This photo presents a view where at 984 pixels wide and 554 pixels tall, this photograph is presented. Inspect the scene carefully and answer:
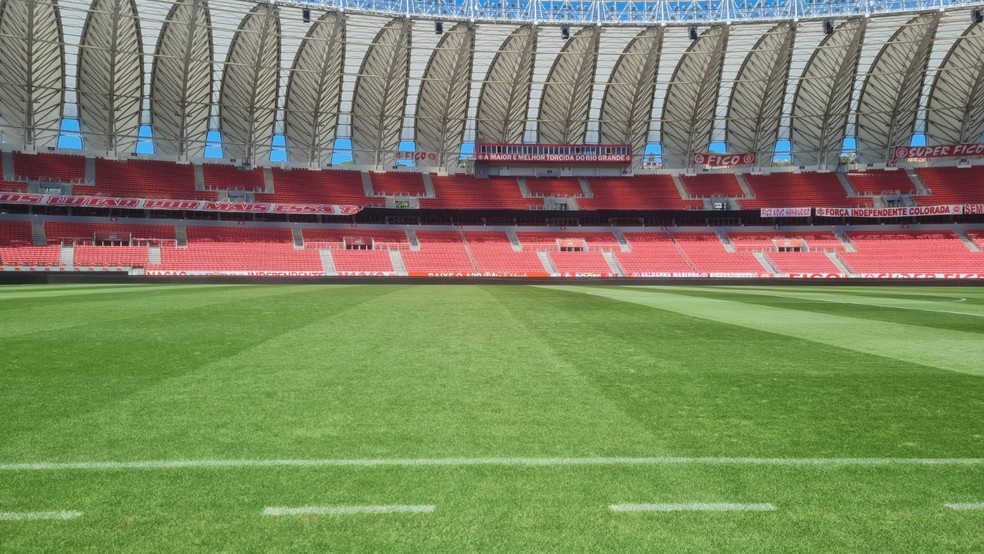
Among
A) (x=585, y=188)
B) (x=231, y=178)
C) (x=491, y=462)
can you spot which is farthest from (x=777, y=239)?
(x=491, y=462)

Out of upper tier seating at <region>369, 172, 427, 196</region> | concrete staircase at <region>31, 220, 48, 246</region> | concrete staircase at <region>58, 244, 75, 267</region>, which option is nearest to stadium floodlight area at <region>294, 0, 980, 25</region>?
upper tier seating at <region>369, 172, 427, 196</region>

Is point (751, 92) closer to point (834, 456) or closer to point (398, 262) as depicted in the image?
point (398, 262)

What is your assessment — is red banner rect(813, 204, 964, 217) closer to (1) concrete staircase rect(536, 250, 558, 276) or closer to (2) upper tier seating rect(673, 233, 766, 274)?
(2) upper tier seating rect(673, 233, 766, 274)

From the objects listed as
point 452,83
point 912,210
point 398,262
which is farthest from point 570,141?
point 912,210

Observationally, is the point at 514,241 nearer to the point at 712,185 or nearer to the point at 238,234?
the point at 712,185

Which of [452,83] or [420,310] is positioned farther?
[452,83]

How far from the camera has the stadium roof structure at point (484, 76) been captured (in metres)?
44.6

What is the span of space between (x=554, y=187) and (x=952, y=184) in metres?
41.3

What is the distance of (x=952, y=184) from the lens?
5916 centimetres

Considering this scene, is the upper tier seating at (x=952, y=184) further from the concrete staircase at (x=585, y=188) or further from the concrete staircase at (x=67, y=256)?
the concrete staircase at (x=67, y=256)

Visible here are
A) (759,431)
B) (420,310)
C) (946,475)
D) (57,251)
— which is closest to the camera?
(946,475)

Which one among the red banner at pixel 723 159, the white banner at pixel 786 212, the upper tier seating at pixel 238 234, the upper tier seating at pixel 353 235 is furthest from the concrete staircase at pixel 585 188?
the upper tier seating at pixel 238 234

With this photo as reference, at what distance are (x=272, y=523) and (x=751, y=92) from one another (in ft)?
203

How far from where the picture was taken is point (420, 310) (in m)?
16.6
